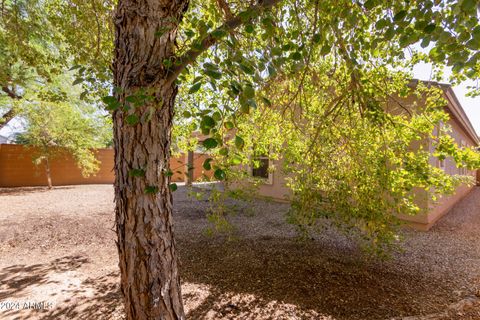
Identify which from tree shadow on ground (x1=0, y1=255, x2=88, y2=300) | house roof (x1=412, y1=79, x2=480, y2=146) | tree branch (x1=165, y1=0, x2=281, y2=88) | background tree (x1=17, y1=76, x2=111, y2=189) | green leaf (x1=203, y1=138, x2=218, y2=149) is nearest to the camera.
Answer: green leaf (x1=203, y1=138, x2=218, y2=149)

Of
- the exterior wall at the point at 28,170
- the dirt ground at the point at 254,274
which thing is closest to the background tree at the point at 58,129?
the exterior wall at the point at 28,170

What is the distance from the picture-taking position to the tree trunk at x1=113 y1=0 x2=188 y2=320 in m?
1.59

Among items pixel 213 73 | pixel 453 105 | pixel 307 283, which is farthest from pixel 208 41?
pixel 453 105

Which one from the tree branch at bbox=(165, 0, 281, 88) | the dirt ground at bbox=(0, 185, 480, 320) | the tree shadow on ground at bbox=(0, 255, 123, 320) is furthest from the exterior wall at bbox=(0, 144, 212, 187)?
the tree branch at bbox=(165, 0, 281, 88)

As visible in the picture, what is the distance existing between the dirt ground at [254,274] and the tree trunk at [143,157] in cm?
144

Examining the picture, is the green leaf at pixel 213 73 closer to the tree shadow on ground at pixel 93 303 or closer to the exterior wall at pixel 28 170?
the tree shadow on ground at pixel 93 303

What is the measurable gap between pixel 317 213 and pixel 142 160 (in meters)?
3.00

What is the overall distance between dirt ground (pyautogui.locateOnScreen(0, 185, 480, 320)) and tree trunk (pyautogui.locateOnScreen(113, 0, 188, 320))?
1440 millimetres

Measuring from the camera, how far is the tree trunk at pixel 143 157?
5.21 ft

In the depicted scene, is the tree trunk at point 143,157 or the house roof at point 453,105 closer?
the tree trunk at point 143,157

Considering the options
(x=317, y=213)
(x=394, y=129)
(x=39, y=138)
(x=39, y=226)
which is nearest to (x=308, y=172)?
(x=317, y=213)

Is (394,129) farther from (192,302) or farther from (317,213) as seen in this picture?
(192,302)

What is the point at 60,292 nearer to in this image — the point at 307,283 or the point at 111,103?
the point at 307,283

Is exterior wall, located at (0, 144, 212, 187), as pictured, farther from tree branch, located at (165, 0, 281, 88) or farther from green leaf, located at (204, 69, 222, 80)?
green leaf, located at (204, 69, 222, 80)
